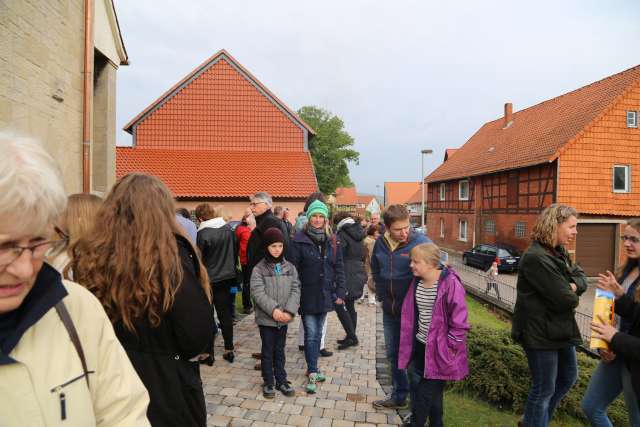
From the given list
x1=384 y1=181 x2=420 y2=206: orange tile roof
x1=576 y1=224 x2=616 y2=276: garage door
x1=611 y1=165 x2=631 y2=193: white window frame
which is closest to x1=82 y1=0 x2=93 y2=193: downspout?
x1=576 y1=224 x2=616 y2=276: garage door

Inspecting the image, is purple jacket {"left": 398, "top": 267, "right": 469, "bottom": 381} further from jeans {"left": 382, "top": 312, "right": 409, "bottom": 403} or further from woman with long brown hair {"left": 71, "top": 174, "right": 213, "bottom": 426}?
woman with long brown hair {"left": 71, "top": 174, "right": 213, "bottom": 426}

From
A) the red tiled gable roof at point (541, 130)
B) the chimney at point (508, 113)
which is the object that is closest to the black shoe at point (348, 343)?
the red tiled gable roof at point (541, 130)

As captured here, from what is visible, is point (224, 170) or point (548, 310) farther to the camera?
point (224, 170)

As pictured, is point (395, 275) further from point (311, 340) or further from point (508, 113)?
point (508, 113)

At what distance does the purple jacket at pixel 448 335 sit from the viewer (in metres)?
3.15

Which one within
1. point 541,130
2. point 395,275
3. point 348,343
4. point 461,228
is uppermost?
point 541,130

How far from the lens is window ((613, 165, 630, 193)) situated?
65.9ft

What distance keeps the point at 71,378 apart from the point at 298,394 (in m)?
3.64

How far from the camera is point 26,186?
1006mm

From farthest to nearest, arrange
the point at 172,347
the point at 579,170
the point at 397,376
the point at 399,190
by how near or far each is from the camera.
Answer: the point at 399,190 < the point at 579,170 < the point at 397,376 < the point at 172,347

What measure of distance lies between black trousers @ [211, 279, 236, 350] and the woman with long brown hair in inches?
128

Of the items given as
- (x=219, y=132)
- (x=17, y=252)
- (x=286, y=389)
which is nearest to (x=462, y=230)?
(x=219, y=132)

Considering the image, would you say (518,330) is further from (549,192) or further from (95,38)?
(549,192)

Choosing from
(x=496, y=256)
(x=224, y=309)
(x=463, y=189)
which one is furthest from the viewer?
(x=463, y=189)
